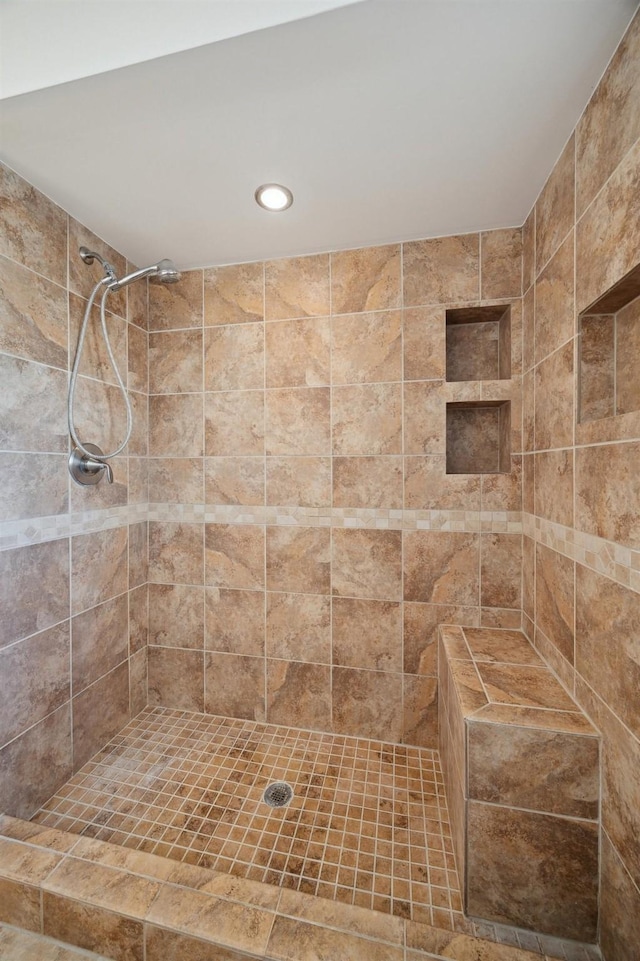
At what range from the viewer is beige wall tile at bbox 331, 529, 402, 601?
165cm

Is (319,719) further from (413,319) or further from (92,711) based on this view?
(413,319)

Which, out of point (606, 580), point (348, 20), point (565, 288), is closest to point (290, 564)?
point (606, 580)

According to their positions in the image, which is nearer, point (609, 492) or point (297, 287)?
point (609, 492)

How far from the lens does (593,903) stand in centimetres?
96

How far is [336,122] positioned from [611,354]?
3.32ft

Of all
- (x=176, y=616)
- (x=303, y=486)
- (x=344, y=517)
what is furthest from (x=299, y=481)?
(x=176, y=616)

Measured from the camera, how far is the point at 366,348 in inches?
65.4

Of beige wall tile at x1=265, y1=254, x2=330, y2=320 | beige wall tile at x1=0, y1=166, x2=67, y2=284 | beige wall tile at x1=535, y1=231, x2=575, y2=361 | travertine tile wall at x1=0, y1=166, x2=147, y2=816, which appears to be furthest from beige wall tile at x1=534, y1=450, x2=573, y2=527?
beige wall tile at x1=0, y1=166, x2=67, y2=284

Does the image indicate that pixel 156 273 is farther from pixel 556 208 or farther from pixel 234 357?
pixel 556 208

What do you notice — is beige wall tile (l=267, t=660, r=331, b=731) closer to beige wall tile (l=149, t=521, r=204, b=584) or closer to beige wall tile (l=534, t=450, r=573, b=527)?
beige wall tile (l=149, t=521, r=204, b=584)

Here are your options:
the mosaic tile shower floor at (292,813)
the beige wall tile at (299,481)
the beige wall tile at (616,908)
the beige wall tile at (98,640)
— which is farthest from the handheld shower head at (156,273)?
the beige wall tile at (616,908)

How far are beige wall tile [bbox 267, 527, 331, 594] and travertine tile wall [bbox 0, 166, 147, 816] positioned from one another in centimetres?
69

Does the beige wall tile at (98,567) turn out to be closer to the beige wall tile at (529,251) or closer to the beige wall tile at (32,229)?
the beige wall tile at (32,229)

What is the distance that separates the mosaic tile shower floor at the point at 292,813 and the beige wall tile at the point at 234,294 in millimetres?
1946
